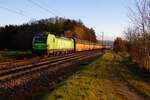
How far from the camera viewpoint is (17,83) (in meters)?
7.16

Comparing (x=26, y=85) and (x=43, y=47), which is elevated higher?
(x=43, y=47)

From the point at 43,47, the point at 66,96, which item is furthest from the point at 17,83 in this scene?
the point at 43,47

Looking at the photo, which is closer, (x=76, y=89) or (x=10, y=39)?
(x=76, y=89)

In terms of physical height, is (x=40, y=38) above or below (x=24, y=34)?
below

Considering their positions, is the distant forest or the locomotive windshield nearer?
the locomotive windshield

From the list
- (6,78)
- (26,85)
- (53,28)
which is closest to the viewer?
(26,85)

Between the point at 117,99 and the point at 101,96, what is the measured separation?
0.79 meters

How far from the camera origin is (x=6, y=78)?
7.93m

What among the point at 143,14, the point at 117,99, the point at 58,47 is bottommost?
the point at 117,99

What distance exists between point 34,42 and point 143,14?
45.3 ft

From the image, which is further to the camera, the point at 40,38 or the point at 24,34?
the point at 24,34

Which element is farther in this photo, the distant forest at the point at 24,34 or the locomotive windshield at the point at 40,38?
the distant forest at the point at 24,34

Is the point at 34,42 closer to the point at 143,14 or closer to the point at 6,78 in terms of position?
the point at 6,78

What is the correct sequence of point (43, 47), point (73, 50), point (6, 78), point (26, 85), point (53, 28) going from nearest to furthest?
point (26, 85), point (6, 78), point (43, 47), point (73, 50), point (53, 28)
